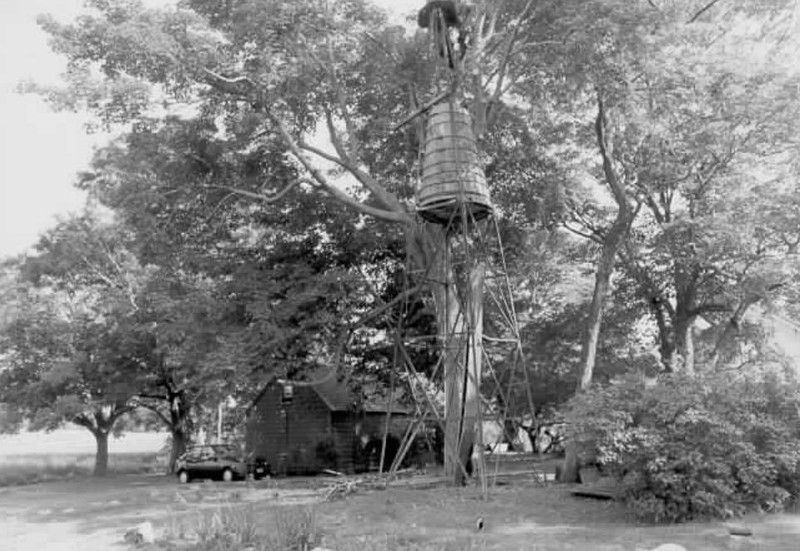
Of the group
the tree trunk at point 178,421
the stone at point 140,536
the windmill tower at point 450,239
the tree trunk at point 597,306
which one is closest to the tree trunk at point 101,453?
the tree trunk at point 178,421

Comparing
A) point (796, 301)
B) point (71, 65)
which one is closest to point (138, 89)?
point (71, 65)

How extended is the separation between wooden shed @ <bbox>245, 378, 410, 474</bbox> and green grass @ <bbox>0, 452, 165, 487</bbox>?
11.8 m

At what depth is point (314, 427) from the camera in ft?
101

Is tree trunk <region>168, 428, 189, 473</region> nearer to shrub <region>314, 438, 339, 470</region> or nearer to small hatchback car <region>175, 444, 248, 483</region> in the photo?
small hatchback car <region>175, 444, 248, 483</region>

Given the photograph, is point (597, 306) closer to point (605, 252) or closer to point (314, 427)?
point (605, 252)

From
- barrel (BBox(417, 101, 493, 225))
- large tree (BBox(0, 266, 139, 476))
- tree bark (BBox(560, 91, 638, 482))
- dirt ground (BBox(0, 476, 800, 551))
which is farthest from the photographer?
large tree (BBox(0, 266, 139, 476))

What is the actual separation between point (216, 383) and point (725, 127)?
1754 centimetres

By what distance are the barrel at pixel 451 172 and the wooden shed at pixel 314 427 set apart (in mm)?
14328

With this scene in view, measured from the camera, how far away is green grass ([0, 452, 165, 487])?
3641cm

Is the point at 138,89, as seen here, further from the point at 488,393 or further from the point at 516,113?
the point at 488,393

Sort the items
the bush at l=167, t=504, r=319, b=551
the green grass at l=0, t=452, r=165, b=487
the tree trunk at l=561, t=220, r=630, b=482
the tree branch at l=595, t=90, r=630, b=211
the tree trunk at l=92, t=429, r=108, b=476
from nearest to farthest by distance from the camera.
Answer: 1. the bush at l=167, t=504, r=319, b=551
2. the tree trunk at l=561, t=220, r=630, b=482
3. the tree branch at l=595, t=90, r=630, b=211
4. the tree trunk at l=92, t=429, r=108, b=476
5. the green grass at l=0, t=452, r=165, b=487

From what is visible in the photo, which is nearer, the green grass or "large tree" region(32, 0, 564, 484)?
"large tree" region(32, 0, 564, 484)

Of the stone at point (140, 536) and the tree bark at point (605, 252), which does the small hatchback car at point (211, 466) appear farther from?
the stone at point (140, 536)

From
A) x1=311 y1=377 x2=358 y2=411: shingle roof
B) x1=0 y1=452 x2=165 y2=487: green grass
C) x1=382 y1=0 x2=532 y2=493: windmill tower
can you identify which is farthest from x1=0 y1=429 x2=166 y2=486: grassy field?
x1=382 y1=0 x2=532 y2=493: windmill tower
